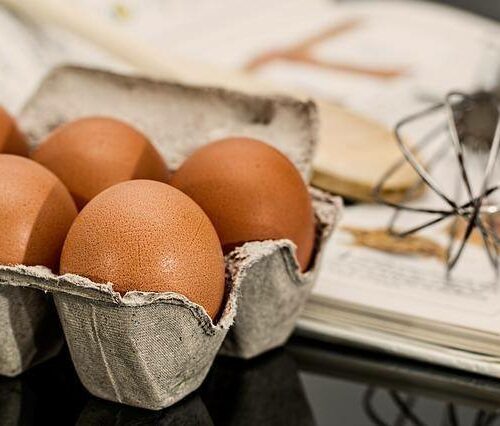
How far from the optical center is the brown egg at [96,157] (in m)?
0.64

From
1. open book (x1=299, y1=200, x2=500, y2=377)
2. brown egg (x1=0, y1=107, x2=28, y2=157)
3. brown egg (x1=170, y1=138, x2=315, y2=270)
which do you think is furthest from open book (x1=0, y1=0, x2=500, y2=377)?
brown egg (x1=0, y1=107, x2=28, y2=157)

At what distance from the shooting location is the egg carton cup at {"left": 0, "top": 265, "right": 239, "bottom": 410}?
52 centimetres

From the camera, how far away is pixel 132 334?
1.75 feet

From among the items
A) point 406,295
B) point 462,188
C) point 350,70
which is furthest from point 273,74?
point 406,295

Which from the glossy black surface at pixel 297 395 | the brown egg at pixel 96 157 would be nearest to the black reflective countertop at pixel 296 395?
the glossy black surface at pixel 297 395

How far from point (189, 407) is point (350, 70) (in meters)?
0.81

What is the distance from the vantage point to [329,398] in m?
0.66

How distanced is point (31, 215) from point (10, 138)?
0.43 ft

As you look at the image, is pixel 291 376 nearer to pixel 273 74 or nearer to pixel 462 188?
pixel 462 188

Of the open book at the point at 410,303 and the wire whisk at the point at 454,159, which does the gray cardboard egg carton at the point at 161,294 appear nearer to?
the open book at the point at 410,303

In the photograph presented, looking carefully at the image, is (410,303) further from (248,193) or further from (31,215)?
(31,215)

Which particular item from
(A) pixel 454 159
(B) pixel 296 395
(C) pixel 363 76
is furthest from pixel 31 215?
(C) pixel 363 76

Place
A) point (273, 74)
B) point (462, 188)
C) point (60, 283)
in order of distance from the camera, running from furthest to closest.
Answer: point (273, 74)
point (462, 188)
point (60, 283)

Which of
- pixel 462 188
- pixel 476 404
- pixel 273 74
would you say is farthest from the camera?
pixel 273 74
